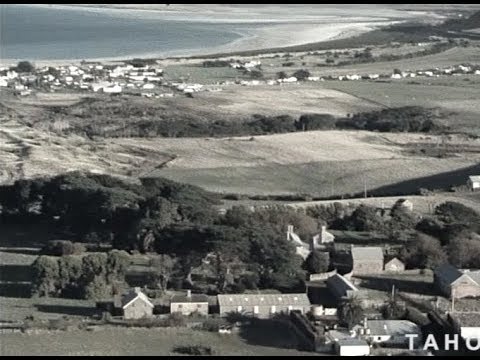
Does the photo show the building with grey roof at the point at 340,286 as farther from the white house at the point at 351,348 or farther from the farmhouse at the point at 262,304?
the white house at the point at 351,348

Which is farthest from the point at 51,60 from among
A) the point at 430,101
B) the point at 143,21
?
the point at 143,21

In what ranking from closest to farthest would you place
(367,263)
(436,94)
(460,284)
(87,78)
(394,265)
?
1. (460,284)
2. (367,263)
3. (394,265)
4. (436,94)
5. (87,78)

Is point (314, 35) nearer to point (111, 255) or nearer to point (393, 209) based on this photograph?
point (393, 209)

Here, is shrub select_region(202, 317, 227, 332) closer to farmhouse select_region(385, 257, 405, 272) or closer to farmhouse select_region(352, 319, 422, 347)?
farmhouse select_region(352, 319, 422, 347)

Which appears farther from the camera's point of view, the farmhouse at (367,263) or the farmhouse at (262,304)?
the farmhouse at (367,263)

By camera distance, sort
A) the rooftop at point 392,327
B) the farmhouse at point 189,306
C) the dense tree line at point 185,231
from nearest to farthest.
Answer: the rooftop at point 392,327
the farmhouse at point 189,306
the dense tree line at point 185,231

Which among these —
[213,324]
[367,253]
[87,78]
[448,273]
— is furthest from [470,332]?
[87,78]

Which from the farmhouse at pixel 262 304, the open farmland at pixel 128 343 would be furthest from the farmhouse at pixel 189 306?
the open farmland at pixel 128 343

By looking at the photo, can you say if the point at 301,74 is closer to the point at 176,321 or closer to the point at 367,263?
the point at 367,263
